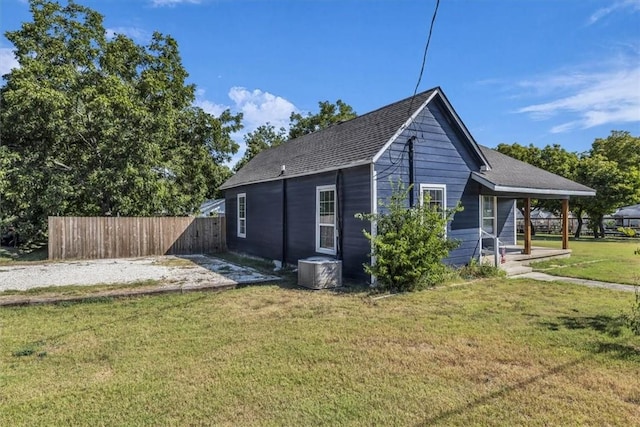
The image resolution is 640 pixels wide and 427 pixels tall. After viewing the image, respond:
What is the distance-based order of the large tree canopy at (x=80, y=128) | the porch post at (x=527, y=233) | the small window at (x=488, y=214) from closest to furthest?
the porch post at (x=527, y=233)
the small window at (x=488, y=214)
the large tree canopy at (x=80, y=128)

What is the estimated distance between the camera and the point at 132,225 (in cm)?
1494

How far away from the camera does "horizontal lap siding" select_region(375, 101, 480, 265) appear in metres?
8.78

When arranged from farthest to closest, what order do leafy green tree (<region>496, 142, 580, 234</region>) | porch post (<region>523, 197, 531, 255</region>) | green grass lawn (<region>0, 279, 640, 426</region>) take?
leafy green tree (<region>496, 142, 580, 234</region>)
porch post (<region>523, 197, 531, 255</region>)
green grass lawn (<region>0, 279, 640, 426</region>)

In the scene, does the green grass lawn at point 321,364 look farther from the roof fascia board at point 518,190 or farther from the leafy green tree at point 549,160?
the leafy green tree at point 549,160

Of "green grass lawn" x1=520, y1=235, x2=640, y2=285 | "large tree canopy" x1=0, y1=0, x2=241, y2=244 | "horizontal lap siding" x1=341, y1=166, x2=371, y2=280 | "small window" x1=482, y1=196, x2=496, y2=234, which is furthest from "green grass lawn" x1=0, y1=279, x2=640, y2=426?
"large tree canopy" x1=0, y1=0, x2=241, y2=244

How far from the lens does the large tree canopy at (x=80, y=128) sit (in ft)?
50.6

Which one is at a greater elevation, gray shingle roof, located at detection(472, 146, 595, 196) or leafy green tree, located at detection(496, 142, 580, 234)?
leafy green tree, located at detection(496, 142, 580, 234)

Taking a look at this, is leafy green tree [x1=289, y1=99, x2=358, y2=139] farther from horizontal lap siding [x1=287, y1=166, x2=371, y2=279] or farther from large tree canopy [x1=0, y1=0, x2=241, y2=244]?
horizontal lap siding [x1=287, y1=166, x2=371, y2=279]

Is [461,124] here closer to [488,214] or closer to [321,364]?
[488,214]

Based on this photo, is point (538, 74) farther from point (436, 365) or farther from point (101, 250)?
point (101, 250)

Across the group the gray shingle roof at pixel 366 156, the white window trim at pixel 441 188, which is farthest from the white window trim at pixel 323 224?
the white window trim at pixel 441 188

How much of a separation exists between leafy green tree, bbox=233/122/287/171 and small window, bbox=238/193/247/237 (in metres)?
18.4

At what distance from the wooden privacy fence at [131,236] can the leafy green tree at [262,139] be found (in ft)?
57.4

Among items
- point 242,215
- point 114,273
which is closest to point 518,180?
point 242,215
